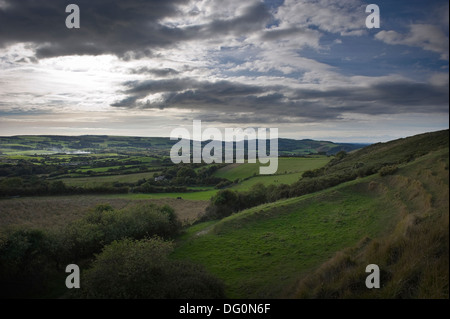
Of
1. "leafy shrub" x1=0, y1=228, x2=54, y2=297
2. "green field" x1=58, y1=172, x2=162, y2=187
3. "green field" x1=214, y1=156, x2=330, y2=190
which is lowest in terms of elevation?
"leafy shrub" x1=0, y1=228, x2=54, y2=297

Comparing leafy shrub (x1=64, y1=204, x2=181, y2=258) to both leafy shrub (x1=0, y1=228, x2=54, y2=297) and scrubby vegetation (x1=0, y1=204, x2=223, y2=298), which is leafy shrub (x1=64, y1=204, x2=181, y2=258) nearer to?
scrubby vegetation (x1=0, y1=204, x2=223, y2=298)

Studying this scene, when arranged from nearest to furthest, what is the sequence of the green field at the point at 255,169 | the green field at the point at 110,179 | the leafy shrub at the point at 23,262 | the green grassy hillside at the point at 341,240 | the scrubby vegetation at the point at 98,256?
the green grassy hillside at the point at 341,240, the scrubby vegetation at the point at 98,256, the leafy shrub at the point at 23,262, the green field at the point at 110,179, the green field at the point at 255,169

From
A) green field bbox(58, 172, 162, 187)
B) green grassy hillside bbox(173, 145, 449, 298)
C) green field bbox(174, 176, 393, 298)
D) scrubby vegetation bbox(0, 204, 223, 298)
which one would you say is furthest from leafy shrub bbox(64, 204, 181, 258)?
green field bbox(58, 172, 162, 187)

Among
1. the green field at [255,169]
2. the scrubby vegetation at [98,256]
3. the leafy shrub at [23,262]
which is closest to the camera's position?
the scrubby vegetation at [98,256]

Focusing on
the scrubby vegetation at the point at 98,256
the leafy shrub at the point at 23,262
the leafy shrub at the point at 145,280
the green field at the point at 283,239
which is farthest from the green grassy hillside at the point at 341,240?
the leafy shrub at the point at 23,262

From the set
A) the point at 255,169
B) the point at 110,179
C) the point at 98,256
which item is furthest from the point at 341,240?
the point at 110,179

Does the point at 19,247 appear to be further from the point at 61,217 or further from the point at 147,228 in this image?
the point at 61,217

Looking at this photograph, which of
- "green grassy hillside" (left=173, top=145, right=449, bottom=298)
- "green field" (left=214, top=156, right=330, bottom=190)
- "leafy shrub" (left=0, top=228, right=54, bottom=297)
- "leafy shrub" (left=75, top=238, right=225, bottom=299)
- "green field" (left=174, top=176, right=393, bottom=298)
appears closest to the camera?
"green grassy hillside" (left=173, top=145, right=449, bottom=298)

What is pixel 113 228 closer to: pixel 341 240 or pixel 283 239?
pixel 283 239

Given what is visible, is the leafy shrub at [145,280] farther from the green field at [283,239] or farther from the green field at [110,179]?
the green field at [110,179]
